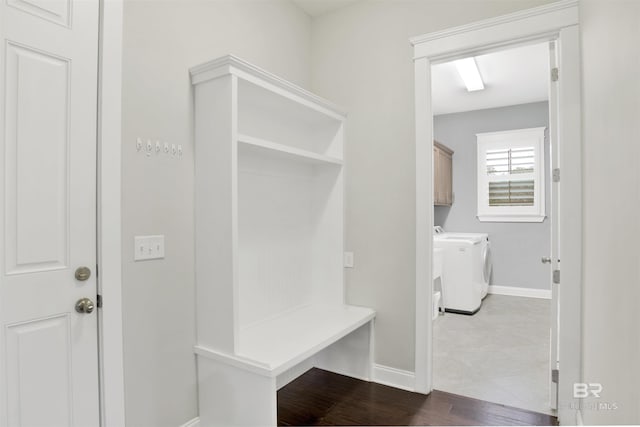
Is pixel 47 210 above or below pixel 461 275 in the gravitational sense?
above

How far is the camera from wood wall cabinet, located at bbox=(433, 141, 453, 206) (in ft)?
17.2

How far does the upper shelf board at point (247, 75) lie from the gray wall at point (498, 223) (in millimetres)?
4176

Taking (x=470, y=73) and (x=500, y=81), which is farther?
(x=500, y=81)

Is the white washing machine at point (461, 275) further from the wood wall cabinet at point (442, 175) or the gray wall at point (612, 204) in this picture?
the gray wall at point (612, 204)

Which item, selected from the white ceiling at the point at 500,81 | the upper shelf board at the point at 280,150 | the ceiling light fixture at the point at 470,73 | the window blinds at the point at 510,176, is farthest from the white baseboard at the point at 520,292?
the upper shelf board at the point at 280,150

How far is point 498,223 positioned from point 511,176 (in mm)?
743

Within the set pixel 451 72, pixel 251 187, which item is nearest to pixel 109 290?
pixel 251 187

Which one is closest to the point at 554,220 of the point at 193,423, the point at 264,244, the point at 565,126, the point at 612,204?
the point at 565,126

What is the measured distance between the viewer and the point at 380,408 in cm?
241

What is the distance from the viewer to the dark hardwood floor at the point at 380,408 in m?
2.26

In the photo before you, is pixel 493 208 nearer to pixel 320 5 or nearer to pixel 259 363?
pixel 320 5

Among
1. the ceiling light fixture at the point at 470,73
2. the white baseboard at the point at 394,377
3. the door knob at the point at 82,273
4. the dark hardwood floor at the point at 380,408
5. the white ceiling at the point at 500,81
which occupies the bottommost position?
the dark hardwood floor at the point at 380,408

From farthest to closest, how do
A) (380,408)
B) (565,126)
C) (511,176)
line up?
1. (511,176)
2. (380,408)
3. (565,126)

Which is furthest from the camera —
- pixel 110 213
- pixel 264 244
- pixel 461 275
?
pixel 461 275
